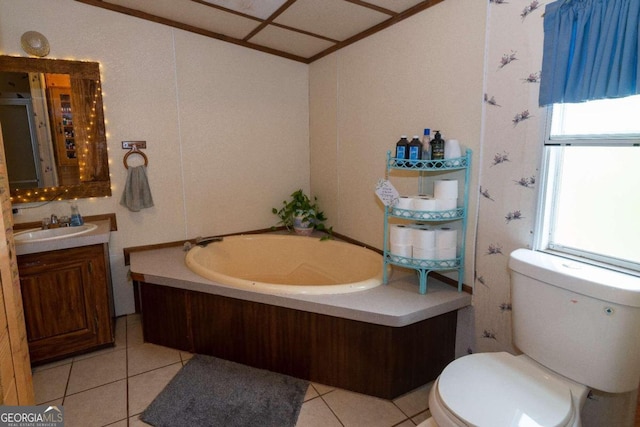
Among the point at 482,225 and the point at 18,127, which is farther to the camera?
the point at 18,127

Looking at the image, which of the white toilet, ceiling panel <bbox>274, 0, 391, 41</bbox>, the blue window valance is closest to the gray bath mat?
the white toilet

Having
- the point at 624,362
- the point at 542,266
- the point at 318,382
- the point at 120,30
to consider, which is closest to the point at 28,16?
the point at 120,30

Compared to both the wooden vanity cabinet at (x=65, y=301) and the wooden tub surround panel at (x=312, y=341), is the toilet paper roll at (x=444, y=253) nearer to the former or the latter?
the wooden tub surround panel at (x=312, y=341)

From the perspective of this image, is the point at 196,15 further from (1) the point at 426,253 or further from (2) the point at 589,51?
(2) the point at 589,51

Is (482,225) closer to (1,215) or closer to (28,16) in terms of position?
(1,215)

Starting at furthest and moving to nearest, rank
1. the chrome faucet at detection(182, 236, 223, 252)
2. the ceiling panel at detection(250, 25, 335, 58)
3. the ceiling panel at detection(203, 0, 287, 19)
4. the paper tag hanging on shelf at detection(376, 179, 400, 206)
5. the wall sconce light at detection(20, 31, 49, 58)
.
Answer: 1. the chrome faucet at detection(182, 236, 223, 252)
2. the ceiling panel at detection(250, 25, 335, 58)
3. the wall sconce light at detection(20, 31, 49, 58)
4. the ceiling panel at detection(203, 0, 287, 19)
5. the paper tag hanging on shelf at detection(376, 179, 400, 206)

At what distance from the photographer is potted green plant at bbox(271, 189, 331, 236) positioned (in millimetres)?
3367

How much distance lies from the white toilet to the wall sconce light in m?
3.11

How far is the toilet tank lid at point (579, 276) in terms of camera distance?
1.25 meters

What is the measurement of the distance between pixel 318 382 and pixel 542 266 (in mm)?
1355

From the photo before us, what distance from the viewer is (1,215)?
3.70ft

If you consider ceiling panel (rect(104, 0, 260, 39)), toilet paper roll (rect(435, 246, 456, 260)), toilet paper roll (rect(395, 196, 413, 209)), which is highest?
ceiling panel (rect(104, 0, 260, 39))

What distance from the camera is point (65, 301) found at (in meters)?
2.36

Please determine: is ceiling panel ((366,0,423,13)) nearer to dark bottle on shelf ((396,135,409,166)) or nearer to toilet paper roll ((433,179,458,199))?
dark bottle on shelf ((396,135,409,166))
